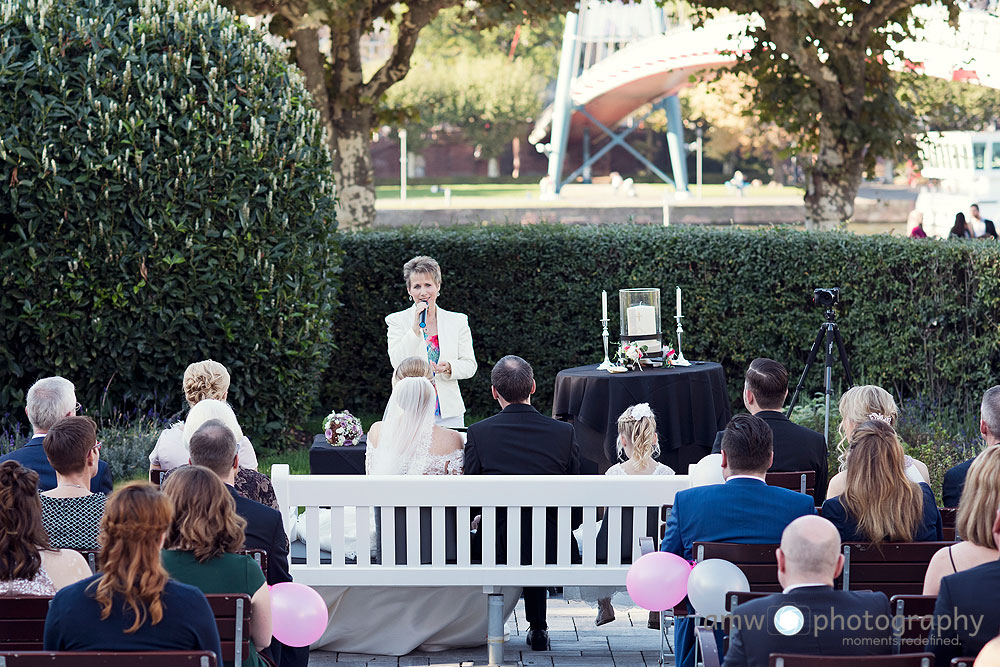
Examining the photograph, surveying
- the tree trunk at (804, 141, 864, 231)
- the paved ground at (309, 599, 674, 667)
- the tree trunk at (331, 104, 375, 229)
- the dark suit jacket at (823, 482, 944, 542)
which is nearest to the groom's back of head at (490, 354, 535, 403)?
the paved ground at (309, 599, 674, 667)

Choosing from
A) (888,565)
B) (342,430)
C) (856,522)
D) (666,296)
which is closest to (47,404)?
(342,430)

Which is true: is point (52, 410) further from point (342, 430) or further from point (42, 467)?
point (342, 430)

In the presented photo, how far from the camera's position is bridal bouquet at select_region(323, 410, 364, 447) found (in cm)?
625

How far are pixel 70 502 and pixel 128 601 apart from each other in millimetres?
1431

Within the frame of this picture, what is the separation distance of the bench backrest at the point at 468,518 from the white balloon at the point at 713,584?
3.41ft

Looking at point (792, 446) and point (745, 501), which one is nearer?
point (745, 501)

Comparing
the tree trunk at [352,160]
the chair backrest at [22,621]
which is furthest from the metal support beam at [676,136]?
the chair backrest at [22,621]

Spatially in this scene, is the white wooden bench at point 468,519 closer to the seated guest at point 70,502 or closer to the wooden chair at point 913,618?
the seated guest at point 70,502

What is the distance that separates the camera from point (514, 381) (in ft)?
17.4

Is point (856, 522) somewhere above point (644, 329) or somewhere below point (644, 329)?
below

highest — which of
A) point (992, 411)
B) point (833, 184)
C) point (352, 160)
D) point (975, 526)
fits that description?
point (352, 160)

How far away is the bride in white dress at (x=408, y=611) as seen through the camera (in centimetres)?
509

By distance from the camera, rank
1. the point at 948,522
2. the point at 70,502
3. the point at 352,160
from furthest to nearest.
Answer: the point at 352,160 < the point at 948,522 < the point at 70,502

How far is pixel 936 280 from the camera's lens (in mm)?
9773
